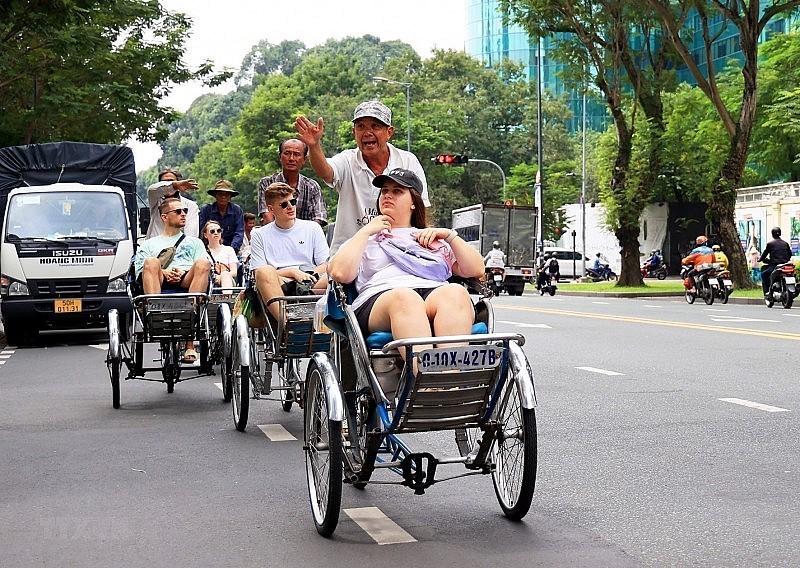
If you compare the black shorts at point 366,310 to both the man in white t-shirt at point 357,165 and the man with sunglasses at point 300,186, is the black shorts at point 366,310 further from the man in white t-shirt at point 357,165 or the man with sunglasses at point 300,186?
the man with sunglasses at point 300,186

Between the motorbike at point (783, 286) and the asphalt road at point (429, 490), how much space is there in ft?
52.7

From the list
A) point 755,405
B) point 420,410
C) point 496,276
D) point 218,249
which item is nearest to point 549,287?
point 496,276

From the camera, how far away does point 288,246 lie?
9.61m

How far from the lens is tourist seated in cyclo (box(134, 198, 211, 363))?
423 inches

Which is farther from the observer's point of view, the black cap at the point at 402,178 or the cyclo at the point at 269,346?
the cyclo at the point at 269,346

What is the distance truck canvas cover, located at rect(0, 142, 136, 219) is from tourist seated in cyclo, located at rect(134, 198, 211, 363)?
10.6m

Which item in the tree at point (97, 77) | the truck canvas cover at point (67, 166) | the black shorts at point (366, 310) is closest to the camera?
the black shorts at point (366, 310)

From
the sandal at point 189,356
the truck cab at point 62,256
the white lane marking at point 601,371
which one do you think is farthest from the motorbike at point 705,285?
the sandal at point 189,356

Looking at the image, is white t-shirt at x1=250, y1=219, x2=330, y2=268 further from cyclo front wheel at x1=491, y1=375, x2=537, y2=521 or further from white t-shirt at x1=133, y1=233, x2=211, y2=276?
cyclo front wheel at x1=491, y1=375, x2=537, y2=521

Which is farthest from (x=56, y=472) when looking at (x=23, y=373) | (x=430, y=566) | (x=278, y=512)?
(x=23, y=373)

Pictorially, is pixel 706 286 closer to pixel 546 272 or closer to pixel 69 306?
pixel 546 272

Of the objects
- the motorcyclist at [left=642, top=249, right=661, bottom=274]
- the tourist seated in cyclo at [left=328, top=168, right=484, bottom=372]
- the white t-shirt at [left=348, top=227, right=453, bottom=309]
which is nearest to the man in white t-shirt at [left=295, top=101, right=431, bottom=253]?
the tourist seated in cyclo at [left=328, top=168, right=484, bottom=372]

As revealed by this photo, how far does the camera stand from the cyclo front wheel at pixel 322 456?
551 centimetres

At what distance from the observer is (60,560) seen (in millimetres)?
5305
